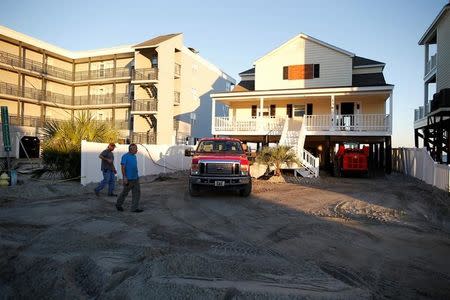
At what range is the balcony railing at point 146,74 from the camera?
121ft

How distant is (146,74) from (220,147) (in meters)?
26.9

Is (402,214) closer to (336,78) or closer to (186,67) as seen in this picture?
(336,78)

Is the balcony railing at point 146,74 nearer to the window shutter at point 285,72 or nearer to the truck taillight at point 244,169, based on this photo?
the window shutter at point 285,72

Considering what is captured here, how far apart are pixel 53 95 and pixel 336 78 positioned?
106 ft

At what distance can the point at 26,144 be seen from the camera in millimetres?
38250

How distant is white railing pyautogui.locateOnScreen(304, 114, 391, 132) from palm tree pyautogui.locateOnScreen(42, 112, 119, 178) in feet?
42.9

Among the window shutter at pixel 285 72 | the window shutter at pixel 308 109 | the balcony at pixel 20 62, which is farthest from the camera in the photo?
the balcony at pixel 20 62

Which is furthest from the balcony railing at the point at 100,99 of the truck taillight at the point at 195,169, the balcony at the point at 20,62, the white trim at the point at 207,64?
the truck taillight at the point at 195,169

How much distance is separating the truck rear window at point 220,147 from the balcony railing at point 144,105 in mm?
24543

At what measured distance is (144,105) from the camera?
1459 inches

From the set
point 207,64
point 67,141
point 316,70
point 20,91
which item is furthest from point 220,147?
point 207,64

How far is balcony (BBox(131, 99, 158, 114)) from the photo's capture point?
36.6 m

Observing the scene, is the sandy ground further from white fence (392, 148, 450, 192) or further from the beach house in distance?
the beach house in distance

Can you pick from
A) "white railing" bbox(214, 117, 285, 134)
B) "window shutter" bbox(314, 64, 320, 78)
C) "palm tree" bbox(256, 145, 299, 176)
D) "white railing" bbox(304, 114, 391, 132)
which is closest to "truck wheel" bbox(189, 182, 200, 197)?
"palm tree" bbox(256, 145, 299, 176)
